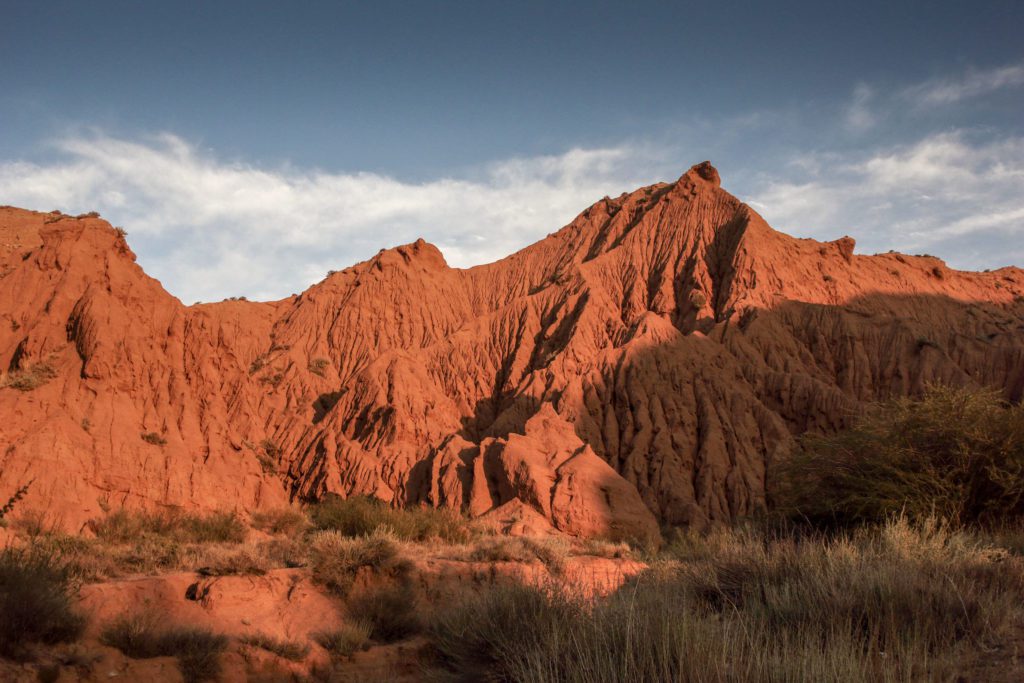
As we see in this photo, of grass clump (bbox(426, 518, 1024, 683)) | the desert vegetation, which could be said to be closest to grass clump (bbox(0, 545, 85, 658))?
the desert vegetation

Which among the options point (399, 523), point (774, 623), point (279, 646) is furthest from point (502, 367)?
point (774, 623)

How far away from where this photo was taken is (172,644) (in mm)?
10727

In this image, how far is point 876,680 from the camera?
514 centimetres

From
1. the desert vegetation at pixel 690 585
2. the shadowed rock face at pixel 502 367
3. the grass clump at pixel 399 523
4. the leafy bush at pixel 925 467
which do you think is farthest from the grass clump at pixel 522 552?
the leafy bush at pixel 925 467

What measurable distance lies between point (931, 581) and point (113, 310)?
30.9 m

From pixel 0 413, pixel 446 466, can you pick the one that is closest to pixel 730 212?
pixel 446 466

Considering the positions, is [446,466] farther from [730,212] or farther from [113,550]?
[730,212]

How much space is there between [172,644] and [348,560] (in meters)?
4.28

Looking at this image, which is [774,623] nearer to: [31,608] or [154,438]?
[31,608]

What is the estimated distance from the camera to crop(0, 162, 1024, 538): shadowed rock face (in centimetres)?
2711

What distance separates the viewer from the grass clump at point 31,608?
9.09m

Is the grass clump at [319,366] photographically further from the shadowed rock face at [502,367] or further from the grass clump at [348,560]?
the grass clump at [348,560]

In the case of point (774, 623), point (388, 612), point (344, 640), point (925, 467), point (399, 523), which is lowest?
point (344, 640)

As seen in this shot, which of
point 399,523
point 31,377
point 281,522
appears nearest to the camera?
point 399,523
